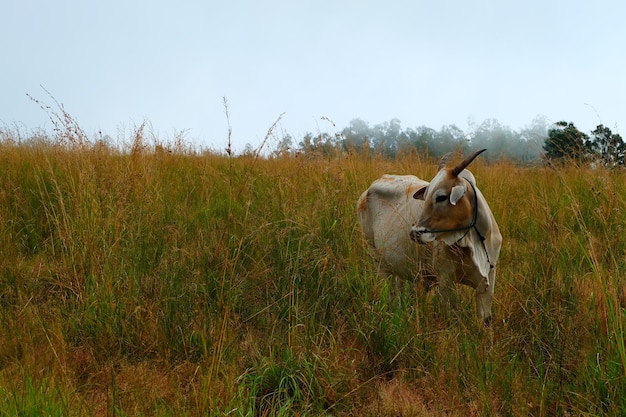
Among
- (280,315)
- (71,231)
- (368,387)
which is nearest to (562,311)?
(368,387)

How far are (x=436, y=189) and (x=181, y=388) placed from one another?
1.81 m

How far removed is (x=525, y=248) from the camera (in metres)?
4.61

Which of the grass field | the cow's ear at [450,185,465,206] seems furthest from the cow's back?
the cow's ear at [450,185,465,206]

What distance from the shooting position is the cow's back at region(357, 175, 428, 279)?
12.2ft

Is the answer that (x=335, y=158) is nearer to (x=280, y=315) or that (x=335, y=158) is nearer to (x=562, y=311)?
(x=280, y=315)

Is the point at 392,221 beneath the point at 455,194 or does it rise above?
beneath

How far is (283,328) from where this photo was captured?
3383 mm

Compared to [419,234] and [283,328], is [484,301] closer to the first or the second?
[419,234]

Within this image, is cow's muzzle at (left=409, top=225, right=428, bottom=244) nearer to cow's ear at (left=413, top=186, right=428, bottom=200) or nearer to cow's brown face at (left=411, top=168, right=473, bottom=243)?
cow's brown face at (left=411, top=168, right=473, bottom=243)

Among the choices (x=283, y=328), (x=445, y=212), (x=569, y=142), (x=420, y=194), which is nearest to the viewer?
(x=445, y=212)

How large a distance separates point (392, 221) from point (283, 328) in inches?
44.9

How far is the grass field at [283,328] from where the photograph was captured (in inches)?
98.7

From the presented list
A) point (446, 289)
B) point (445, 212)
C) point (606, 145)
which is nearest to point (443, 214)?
point (445, 212)

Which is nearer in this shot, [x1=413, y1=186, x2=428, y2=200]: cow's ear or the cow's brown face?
the cow's brown face
